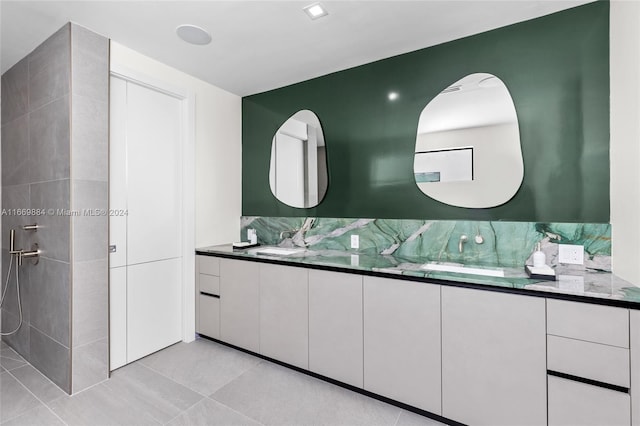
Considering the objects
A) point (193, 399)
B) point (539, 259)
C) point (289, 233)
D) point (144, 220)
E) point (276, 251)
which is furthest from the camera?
point (289, 233)

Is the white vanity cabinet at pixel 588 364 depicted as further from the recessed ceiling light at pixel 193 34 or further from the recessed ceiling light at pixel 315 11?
the recessed ceiling light at pixel 193 34

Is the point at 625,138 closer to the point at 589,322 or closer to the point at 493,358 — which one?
the point at 589,322

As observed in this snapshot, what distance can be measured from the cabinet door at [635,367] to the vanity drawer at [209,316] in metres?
2.63

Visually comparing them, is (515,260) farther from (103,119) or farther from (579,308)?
(103,119)

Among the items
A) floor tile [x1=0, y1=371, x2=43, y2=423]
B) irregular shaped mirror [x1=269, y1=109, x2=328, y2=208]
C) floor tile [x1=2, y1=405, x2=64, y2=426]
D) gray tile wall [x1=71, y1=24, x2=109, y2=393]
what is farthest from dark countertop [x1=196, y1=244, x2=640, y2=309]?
floor tile [x1=0, y1=371, x2=43, y2=423]

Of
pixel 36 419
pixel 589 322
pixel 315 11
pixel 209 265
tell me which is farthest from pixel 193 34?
pixel 589 322

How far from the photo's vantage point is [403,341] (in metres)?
1.83

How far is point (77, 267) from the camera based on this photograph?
6.63 feet

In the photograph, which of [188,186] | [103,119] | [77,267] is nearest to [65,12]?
[103,119]

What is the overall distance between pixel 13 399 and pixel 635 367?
339cm

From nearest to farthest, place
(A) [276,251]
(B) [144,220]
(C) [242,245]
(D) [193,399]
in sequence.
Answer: (D) [193,399], (B) [144,220], (A) [276,251], (C) [242,245]

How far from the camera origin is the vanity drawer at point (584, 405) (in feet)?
4.32

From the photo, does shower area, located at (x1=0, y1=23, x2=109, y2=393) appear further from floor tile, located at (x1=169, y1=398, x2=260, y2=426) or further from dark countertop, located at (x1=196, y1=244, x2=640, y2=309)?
dark countertop, located at (x1=196, y1=244, x2=640, y2=309)

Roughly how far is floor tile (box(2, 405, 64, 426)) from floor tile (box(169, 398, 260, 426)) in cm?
68
